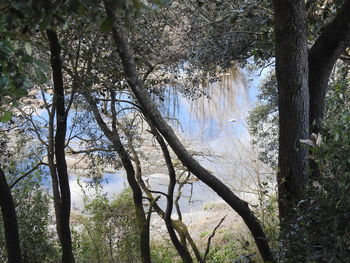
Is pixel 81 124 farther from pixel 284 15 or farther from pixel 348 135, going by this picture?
pixel 348 135

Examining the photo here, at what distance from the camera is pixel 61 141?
4234mm

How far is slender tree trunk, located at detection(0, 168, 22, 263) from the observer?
13.9 ft

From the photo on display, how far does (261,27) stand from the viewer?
4.80 m

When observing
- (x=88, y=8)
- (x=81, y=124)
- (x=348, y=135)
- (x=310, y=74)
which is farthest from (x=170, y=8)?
(x=88, y=8)

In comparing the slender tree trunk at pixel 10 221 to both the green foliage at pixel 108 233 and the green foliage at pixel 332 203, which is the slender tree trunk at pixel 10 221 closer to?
the green foliage at pixel 108 233

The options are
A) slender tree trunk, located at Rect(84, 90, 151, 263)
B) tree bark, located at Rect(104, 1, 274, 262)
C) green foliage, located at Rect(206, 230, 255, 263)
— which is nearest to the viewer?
tree bark, located at Rect(104, 1, 274, 262)

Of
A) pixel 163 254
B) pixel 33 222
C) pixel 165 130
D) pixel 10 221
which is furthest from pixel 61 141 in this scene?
pixel 163 254

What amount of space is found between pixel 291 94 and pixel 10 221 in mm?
2680

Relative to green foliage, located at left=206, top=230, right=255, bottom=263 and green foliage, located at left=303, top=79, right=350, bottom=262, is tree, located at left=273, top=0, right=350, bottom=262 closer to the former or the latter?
green foliage, located at left=303, top=79, right=350, bottom=262

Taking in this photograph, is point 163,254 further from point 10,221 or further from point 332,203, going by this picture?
point 332,203

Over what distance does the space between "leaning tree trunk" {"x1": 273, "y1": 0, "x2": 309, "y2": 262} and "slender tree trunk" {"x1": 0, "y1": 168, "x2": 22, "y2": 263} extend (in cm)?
234

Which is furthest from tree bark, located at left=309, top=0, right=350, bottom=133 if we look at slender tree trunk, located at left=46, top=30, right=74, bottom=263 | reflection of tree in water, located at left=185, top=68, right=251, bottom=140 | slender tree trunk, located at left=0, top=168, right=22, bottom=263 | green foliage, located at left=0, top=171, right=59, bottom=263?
reflection of tree in water, located at left=185, top=68, right=251, bottom=140

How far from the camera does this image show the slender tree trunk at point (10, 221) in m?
4.23

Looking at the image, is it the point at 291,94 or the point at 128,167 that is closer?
the point at 291,94
